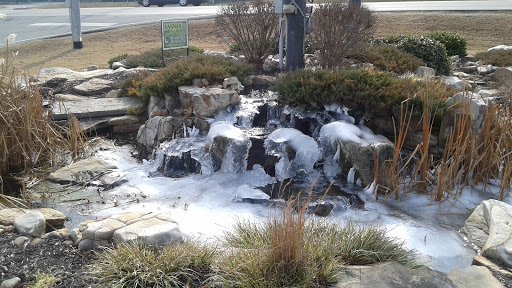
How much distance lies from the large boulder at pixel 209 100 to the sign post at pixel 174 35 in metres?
2.84

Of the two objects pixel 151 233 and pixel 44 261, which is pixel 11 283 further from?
pixel 151 233

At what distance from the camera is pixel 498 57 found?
11398 millimetres

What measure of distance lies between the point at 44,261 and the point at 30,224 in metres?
0.70

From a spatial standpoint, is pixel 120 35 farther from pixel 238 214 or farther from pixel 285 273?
pixel 285 273

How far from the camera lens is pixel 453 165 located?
5.56m

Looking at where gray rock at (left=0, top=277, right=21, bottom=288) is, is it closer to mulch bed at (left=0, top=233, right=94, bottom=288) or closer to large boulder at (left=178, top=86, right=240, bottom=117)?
mulch bed at (left=0, top=233, right=94, bottom=288)

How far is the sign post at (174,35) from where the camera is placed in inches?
394

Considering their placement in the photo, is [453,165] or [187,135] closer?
[453,165]

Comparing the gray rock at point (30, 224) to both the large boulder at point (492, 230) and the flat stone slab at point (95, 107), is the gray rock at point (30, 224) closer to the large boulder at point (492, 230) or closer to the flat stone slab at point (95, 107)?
the flat stone slab at point (95, 107)

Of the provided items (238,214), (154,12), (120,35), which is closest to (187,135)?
(238,214)

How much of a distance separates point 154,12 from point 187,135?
708 inches

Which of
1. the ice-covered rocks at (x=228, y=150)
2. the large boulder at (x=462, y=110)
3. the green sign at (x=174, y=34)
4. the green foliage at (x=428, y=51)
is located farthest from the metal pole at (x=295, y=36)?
the green foliage at (x=428, y=51)

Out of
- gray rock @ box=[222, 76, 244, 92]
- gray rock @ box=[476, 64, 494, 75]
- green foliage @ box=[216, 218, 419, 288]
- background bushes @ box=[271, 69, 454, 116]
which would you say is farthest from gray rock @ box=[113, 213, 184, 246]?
gray rock @ box=[476, 64, 494, 75]

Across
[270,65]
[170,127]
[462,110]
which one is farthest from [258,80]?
[462,110]
